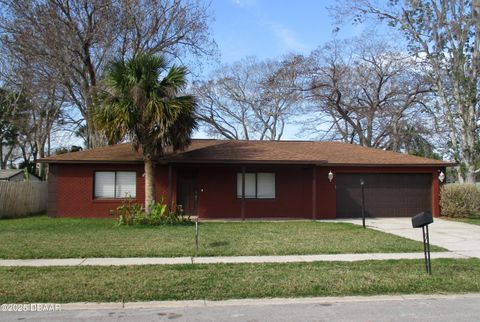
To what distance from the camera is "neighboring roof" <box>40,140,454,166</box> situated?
19737mm

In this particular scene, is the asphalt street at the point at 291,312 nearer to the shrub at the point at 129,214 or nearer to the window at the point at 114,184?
the shrub at the point at 129,214

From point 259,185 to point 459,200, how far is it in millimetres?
9138

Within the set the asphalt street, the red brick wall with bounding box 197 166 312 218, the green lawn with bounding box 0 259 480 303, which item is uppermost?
the red brick wall with bounding box 197 166 312 218

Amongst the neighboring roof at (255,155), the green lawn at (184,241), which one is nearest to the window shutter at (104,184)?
the neighboring roof at (255,155)

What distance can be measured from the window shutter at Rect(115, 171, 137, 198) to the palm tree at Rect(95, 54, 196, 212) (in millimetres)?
3267

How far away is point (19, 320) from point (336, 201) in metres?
17.3

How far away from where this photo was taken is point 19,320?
603 centimetres

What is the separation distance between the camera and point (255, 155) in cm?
2048

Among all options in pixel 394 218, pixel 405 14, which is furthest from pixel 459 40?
pixel 394 218

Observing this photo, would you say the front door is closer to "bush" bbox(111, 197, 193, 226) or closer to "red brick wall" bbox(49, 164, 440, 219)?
"red brick wall" bbox(49, 164, 440, 219)

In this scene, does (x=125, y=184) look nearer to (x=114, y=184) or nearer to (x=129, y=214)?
(x=114, y=184)

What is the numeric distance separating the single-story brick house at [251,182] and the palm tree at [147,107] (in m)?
2.07

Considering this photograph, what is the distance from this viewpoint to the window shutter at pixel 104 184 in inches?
816

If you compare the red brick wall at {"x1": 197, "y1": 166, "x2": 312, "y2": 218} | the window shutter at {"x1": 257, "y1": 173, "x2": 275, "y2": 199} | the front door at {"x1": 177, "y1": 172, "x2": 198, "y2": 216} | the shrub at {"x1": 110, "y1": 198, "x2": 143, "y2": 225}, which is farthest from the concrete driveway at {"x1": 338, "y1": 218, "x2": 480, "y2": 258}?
the shrub at {"x1": 110, "y1": 198, "x2": 143, "y2": 225}
